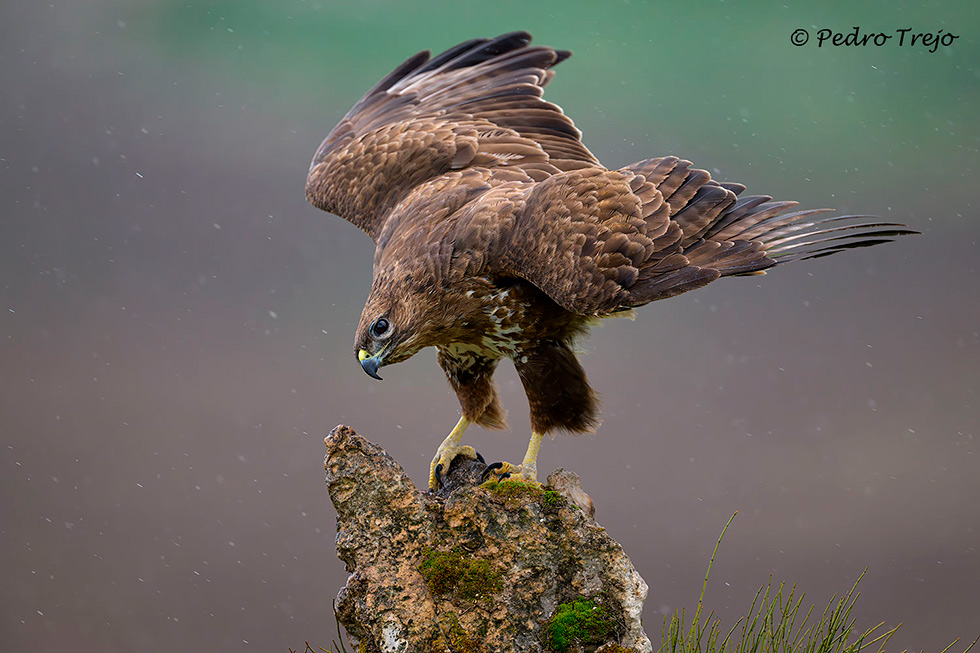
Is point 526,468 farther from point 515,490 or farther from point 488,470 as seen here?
point 515,490

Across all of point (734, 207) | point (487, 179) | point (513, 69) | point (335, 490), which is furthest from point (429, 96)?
point (335, 490)

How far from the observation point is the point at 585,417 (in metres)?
3.52

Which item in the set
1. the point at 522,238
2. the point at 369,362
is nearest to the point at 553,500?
the point at 369,362

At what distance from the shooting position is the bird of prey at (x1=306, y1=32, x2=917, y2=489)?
2.91 m

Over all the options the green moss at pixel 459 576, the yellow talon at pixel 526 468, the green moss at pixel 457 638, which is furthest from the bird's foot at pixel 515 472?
the green moss at pixel 457 638

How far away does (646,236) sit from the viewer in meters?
2.96

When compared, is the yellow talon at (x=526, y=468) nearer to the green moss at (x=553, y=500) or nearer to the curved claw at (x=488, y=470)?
the curved claw at (x=488, y=470)

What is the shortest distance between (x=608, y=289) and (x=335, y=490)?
3.60 ft

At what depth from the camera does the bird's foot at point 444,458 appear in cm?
379

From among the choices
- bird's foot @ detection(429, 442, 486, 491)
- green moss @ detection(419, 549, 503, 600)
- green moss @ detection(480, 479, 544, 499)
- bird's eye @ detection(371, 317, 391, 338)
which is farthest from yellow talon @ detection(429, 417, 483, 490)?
bird's eye @ detection(371, 317, 391, 338)

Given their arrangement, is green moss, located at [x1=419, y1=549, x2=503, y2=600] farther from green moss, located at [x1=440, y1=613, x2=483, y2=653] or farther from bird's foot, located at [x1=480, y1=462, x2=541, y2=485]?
bird's foot, located at [x1=480, y1=462, x2=541, y2=485]

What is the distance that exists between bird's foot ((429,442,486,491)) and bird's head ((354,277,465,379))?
0.78 metres

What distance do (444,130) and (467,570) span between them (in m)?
1.95

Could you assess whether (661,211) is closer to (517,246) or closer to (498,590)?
(517,246)
